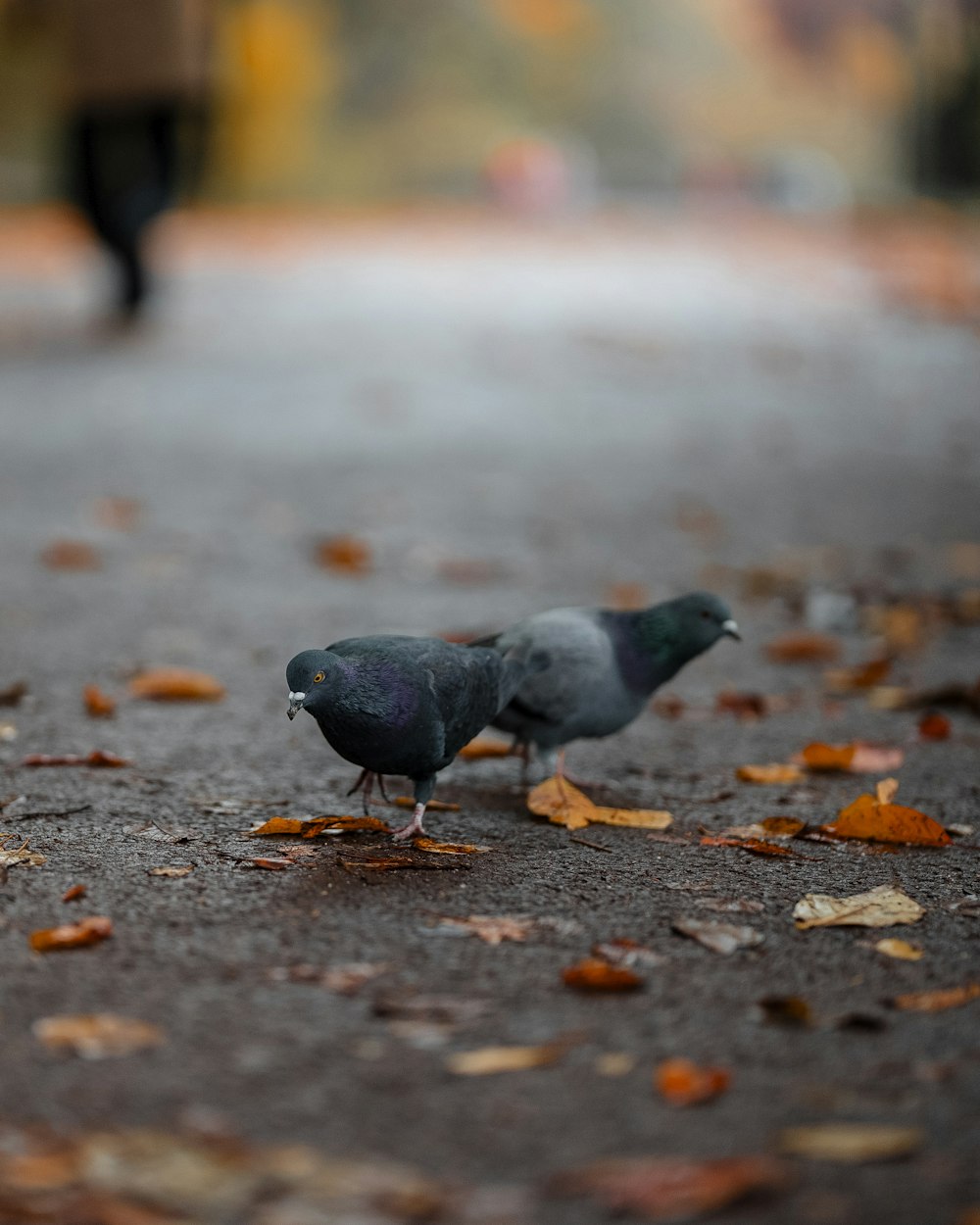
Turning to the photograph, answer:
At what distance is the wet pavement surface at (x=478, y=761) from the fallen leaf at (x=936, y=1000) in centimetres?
3

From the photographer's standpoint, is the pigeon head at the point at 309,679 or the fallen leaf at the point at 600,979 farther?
the pigeon head at the point at 309,679

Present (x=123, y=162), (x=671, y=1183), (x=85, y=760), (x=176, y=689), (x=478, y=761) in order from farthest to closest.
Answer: (x=123, y=162)
(x=176, y=689)
(x=478, y=761)
(x=85, y=760)
(x=671, y=1183)

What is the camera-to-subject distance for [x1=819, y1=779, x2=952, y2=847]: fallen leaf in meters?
3.30

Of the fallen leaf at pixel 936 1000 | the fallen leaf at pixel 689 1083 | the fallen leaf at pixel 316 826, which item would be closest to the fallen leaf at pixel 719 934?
the fallen leaf at pixel 936 1000

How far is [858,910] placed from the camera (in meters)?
2.88

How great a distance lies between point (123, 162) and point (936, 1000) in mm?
8566

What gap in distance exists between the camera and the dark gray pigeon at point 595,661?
3.49 m

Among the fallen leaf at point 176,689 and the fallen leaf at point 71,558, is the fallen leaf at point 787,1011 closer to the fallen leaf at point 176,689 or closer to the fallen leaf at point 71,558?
the fallen leaf at point 176,689

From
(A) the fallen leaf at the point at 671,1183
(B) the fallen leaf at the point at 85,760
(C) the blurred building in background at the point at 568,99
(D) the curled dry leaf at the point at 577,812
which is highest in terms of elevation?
(C) the blurred building in background at the point at 568,99

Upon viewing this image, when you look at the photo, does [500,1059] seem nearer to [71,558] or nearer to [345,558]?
[345,558]

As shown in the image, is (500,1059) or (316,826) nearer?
(500,1059)

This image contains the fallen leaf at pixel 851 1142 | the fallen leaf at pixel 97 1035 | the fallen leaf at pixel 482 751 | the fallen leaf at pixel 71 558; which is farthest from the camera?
the fallen leaf at pixel 71 558

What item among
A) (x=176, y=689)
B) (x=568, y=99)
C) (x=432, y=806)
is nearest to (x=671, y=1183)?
(x=432, y=806)

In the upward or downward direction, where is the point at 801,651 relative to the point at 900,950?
downward
